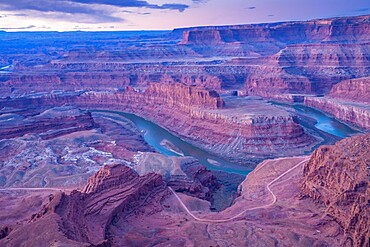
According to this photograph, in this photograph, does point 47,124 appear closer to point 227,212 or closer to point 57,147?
point 57,147

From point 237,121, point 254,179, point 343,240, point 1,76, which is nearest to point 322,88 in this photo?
point 237,121

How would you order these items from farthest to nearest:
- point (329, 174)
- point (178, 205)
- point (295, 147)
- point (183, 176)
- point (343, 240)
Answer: point (295, 147) < point (183, 176) < point (178, 205) < point (329, 174) < point (343, 240)

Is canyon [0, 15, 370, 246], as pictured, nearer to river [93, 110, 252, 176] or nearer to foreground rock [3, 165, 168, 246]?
foreground rock [3, 165, 168, 246]

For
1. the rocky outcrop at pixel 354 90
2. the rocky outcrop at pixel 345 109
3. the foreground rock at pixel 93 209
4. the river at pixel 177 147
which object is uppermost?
the foreground rock at pixel 93 209

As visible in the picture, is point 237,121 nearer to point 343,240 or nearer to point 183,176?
point 183,176

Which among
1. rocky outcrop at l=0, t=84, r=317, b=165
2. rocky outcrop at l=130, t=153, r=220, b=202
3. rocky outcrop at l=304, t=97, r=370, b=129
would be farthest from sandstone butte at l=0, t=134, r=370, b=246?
rocky outcrop at l=304, t=97, r=370, b=129

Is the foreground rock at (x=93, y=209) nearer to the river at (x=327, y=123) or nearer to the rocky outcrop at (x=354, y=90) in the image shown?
the river at (x=327, y=123)

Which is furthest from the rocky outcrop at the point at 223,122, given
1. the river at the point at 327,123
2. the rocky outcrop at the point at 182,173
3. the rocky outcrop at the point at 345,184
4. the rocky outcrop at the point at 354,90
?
the rocky outcrop at the point at 354,90
